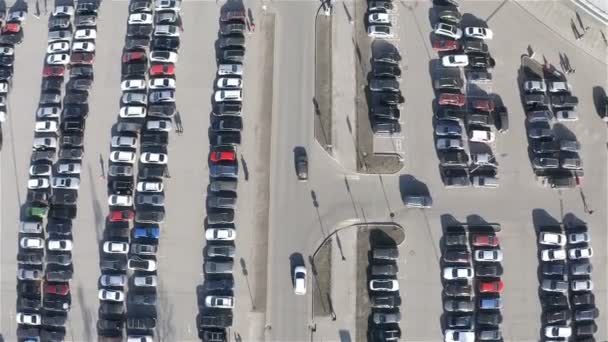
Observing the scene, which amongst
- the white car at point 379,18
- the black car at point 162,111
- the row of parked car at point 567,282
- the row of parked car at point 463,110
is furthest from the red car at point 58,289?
the row of parked car at point 567,282

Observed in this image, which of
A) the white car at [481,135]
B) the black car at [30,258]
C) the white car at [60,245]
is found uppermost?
the white car at [481,135]

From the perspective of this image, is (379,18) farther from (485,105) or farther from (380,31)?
(485,105)

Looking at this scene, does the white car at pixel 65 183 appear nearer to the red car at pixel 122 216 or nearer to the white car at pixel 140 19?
the red car at pixel 122 216

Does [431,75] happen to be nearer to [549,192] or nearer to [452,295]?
[549,192]

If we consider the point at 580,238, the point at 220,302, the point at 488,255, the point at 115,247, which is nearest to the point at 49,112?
the point at 115,247

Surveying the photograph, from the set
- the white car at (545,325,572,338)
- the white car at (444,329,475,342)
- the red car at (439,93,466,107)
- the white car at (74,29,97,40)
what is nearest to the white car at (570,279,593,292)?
the white car at (545,325,572,338)
